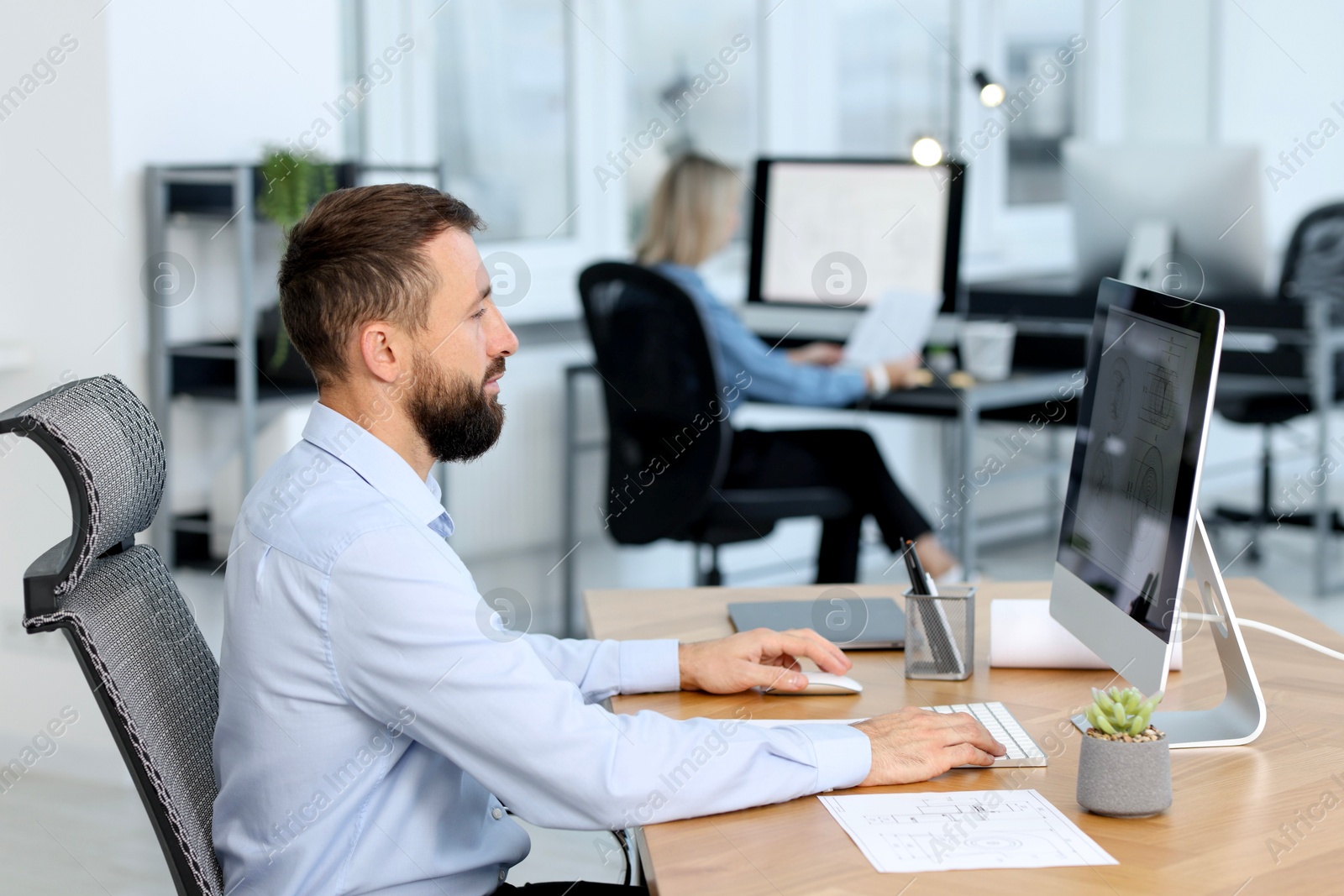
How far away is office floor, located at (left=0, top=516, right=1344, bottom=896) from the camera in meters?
2.48

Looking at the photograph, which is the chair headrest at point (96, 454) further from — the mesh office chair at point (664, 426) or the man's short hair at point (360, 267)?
the mesh office chair at point (664, 426)

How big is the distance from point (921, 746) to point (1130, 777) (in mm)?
177

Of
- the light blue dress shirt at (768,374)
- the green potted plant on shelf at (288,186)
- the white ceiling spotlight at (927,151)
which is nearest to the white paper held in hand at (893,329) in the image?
the light blue dress shirt at (768,374)

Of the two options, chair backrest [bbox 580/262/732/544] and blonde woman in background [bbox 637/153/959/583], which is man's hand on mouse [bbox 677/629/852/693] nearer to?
chair backrest [bbox 580/262/732/544]

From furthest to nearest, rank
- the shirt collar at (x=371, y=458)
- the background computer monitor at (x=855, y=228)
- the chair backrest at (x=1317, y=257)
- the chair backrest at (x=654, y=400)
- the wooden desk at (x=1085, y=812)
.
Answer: the chair backrest at (x=1317, y=257)
the background computer monitor at (x=855, y=228)
the chair backrest at (x=654, y=400)
the shirt collar at (x=371, y=458)
the wooden desk at (x=1085, y=812)

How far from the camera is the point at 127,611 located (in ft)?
3.76

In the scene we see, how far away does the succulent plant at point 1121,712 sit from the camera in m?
1.10

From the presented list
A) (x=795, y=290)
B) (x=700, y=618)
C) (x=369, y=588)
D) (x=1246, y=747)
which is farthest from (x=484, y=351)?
(x=795, y=290)

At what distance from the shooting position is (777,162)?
3850mm

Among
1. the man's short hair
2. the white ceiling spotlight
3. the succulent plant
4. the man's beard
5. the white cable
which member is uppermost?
the white ceiling spotlight

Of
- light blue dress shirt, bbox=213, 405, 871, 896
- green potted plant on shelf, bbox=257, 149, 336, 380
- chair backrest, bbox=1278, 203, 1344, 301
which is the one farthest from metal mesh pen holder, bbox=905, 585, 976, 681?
chair backrest, bbox=1278, 203, 1344, 301

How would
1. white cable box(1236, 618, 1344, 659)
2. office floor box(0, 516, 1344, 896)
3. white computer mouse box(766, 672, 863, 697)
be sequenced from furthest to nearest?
office floor box(0, 516, 1344, 896), white cable box(1236, 618, 1344, 659), white computer mouse box(766, 672, 863, 697)

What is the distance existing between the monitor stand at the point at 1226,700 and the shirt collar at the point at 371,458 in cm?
65

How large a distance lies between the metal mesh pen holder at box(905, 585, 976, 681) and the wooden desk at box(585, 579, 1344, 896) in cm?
2
